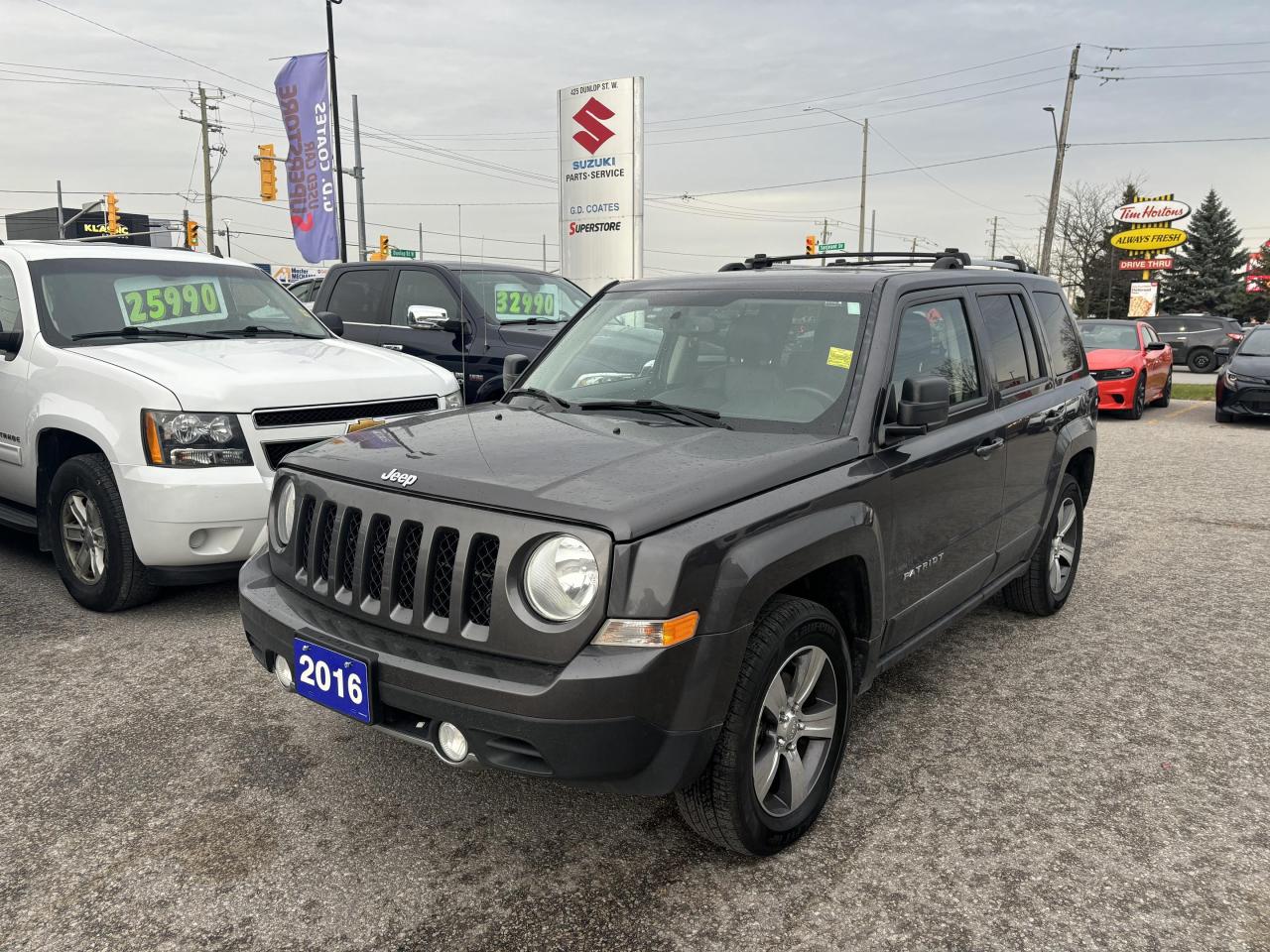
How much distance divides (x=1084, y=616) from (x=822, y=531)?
313 cm

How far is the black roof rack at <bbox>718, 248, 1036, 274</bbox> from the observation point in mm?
4547

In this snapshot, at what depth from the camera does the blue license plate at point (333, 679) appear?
107 inches

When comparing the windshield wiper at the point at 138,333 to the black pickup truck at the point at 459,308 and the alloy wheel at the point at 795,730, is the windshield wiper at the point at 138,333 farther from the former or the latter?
the alloy wheel at the point at 795,730

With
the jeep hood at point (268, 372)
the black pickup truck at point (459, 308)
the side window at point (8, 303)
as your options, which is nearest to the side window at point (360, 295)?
the black pickup truck at point (459, 308)

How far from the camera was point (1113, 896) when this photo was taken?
9.04 feet

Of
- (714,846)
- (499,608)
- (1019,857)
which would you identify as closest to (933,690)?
(1019,857)

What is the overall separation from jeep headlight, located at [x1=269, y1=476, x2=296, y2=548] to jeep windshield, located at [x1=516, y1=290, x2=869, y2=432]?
1.04 m

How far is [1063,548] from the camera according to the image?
531cm

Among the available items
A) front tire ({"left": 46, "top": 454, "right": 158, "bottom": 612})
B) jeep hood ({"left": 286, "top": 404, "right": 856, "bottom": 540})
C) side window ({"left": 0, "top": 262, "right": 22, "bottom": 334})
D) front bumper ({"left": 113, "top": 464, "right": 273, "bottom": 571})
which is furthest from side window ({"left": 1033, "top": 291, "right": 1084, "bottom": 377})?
side window ({"left": 0, "top": 262, "right": 22, "bottom": 334})

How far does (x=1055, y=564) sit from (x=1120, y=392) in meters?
11.2

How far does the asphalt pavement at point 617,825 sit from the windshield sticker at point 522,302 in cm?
467

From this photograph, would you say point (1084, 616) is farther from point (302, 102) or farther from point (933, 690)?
point (302, 102)

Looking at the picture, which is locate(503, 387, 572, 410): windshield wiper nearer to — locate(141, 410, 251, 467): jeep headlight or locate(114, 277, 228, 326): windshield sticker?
locate(141, 410, 251, 467): jeep headlight

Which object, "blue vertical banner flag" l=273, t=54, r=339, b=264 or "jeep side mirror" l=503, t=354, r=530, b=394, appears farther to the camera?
"blue vertical banner flag" l=273, t=54, r=339, b=264
